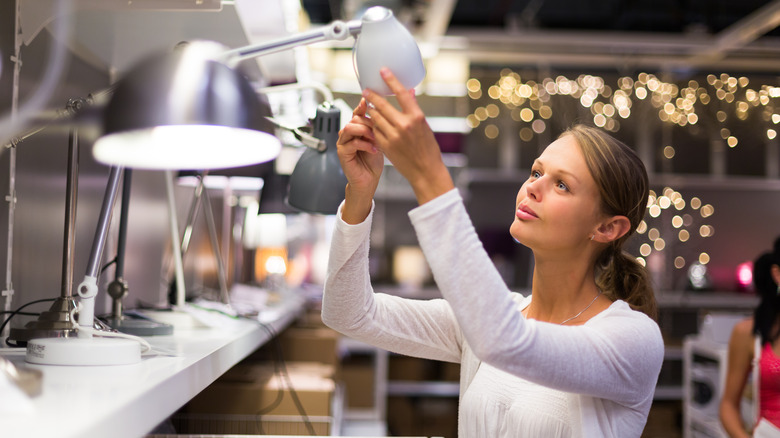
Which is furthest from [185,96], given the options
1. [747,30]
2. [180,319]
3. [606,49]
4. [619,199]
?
[606,49]

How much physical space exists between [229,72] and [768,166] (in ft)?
18.7

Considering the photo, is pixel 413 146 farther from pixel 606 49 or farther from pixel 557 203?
pixel 606 49

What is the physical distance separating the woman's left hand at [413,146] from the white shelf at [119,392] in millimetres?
388

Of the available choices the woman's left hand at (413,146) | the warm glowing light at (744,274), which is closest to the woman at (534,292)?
the woman's left hand at (413,146)

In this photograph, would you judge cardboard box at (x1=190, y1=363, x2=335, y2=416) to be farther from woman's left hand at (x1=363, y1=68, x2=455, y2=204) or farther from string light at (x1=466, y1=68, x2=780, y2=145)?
string light at (x1=466, y1=68, x2=780, y2=145)

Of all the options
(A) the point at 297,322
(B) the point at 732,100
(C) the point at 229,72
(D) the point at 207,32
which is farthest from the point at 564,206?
(B) the point at 732,100

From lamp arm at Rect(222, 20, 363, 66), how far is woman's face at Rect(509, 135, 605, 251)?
14.8 inches

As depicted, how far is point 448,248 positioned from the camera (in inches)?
31.8

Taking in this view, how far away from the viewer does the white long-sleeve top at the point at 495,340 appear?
2.66ft

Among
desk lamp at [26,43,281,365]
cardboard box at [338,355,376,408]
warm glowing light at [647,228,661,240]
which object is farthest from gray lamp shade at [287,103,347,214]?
warm glowing light at [647,228,661,240]

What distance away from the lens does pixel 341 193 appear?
1.44 m

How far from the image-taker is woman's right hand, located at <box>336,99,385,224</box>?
3.31 ft

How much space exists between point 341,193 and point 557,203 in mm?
477

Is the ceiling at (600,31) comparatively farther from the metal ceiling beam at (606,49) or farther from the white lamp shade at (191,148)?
the white lamp shade at (191,148)
